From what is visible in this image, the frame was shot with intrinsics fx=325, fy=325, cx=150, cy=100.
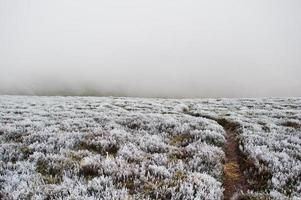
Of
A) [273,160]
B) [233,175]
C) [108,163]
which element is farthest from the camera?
[273,160]

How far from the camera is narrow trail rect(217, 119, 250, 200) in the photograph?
7.48m

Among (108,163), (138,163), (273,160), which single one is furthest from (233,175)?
(108,163)

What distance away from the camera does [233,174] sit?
8.55 meters

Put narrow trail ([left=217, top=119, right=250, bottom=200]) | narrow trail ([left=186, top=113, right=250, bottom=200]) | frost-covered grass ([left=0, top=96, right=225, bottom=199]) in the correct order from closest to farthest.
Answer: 1. frost-covered grass ([left=0, top=96, right=225, bottom=199])
2. narrow trail ([left=186, top=113, right=250, bottom=200])
3. narrow trail ([left=217, top=119, right=250, bottom=200])

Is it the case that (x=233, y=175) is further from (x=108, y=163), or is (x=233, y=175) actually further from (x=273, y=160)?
(x=108, y=163)

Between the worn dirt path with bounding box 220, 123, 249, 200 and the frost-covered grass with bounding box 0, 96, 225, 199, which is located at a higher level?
the frost-covered grass with bounding box 0, 96, 225, 199

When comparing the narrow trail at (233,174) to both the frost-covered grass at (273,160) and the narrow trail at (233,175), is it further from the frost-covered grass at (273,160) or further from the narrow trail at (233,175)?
the frost-covered grass at (273,160)

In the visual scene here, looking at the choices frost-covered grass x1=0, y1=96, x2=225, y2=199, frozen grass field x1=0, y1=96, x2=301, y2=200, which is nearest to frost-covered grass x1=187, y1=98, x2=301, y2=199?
frozen grass field x1=0, y1=96, x2=301, y2=200

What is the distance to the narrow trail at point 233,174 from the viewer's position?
7480 mm

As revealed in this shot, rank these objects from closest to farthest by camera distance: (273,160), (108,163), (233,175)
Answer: (108,163) → (233,175) → (273,160)

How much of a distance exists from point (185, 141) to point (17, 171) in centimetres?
554

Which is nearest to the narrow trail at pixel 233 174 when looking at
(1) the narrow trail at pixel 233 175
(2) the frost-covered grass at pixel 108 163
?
(1) the narrow trail at pixel 233 175

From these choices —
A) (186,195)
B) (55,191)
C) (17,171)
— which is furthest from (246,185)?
(17,171)

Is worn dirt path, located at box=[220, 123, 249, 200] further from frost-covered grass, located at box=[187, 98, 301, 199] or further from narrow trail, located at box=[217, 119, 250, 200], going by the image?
frost-covered grass, located at box=[187, 98, 301, 199]
